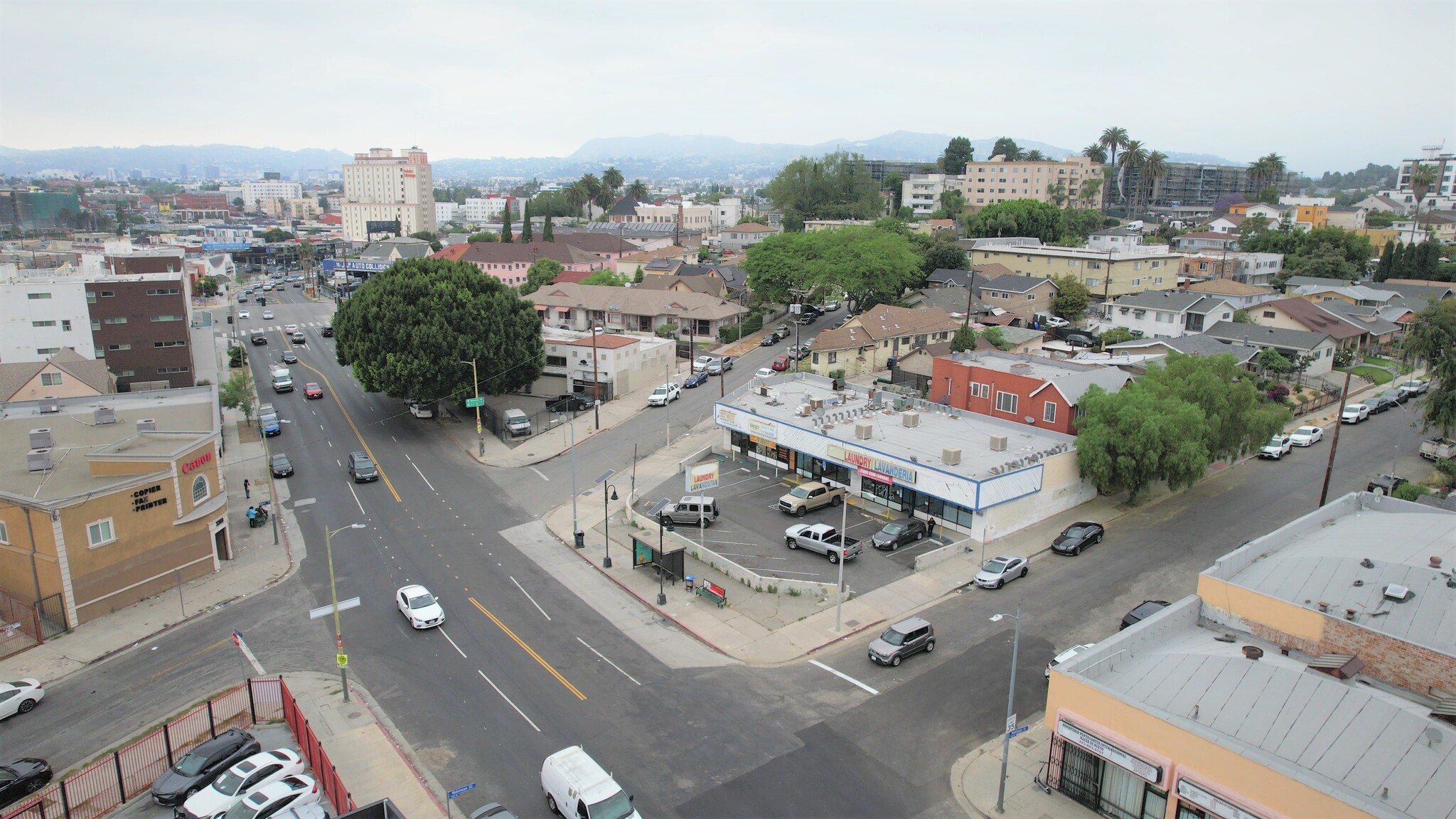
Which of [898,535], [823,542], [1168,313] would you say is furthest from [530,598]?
[1168,313]

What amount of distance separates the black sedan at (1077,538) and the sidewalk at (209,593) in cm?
3730

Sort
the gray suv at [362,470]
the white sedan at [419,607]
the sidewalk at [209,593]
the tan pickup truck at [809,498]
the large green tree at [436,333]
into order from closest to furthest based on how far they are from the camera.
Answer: the sidewalk at [209,593], the white sedan at [419,607], the tan pickup truck at [809,498], the gray suv at [362,470], the large green tree at [436,333]

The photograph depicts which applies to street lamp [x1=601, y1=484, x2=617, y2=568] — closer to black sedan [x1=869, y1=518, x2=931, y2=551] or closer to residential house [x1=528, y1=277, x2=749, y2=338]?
black sedan [x1=869, y1=518, x2=931, y2=551]

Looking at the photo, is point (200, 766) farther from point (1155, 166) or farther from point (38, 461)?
point (1155, 166)

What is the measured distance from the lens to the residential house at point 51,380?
55.1 metres

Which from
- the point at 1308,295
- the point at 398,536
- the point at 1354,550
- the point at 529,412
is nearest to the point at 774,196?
the point at 1308,295

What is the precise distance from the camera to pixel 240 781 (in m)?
23.0

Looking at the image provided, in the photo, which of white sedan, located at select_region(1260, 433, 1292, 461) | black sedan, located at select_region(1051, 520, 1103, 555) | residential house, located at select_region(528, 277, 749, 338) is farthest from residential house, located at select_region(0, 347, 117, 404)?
white sedan, located at select_region(1260, 433, 1292, 461)

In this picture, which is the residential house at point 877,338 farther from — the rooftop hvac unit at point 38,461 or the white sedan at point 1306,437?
the rooftop hvac unit at point 38,461

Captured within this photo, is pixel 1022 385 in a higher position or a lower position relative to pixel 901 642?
higher

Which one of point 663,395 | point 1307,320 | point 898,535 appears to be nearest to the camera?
point 898,535

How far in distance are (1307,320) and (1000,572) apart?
207ft

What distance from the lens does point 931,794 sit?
24.1 metres

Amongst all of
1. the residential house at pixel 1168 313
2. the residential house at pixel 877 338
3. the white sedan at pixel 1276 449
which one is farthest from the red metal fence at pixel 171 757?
the residential house at pixel 1168 313
